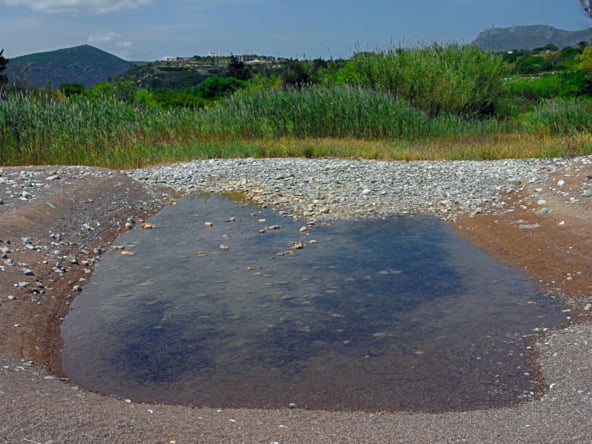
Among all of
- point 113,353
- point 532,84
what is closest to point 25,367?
point 113,353

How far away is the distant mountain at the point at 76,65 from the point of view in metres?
66.4

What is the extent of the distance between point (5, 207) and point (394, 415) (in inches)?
268

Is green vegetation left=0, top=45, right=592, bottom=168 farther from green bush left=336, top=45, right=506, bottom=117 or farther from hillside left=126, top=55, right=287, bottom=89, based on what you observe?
hillside left=126, top=55, right=287, bottom=89

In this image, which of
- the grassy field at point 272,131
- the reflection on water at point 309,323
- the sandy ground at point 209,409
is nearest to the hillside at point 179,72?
the grassy field at point 272,131

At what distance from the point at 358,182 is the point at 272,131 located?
6.47 metres

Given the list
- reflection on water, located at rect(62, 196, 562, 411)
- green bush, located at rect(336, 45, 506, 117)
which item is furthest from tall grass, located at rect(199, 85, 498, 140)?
reflection on water, located at rect(62, 196, 562, 411)

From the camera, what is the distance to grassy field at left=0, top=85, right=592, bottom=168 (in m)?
14.3

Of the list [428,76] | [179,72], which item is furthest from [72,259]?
[179,72]

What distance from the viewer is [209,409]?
3975 mm

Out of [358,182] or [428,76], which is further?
[428,76]

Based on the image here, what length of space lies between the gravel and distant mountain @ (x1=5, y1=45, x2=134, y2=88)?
5419 centimetres

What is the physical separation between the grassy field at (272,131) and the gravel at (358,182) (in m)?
1.13

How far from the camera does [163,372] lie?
462 cm

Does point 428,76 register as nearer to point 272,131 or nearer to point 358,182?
point 272,131
